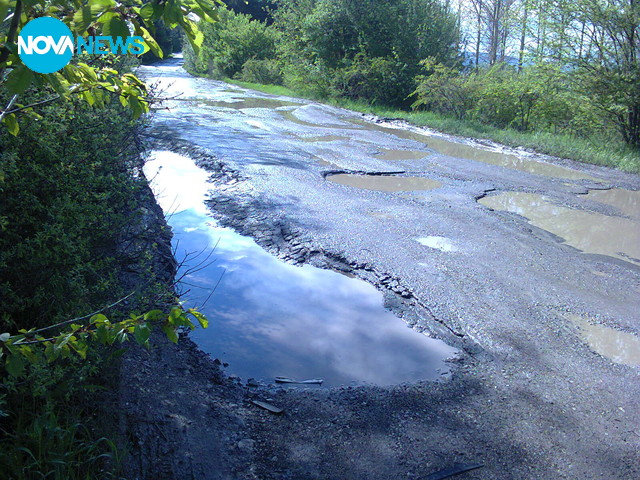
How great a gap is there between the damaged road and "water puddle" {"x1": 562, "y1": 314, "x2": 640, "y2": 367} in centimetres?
8

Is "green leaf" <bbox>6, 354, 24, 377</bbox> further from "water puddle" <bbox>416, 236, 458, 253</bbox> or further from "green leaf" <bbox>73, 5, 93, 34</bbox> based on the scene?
"water puddle" <bbox>416, 236, 458, 253</bbox>

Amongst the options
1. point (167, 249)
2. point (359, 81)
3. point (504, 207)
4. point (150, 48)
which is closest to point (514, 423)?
point (150, 48)

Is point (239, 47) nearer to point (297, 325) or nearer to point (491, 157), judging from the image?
point (491, 157)

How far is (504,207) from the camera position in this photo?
27.8 ft

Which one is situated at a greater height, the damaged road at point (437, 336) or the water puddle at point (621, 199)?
the water puddle at point (621, 199)

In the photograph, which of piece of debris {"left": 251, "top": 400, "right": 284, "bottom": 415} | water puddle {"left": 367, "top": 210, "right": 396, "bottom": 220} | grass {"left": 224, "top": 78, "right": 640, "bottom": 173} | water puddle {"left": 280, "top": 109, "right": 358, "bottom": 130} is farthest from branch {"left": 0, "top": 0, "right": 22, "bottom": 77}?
water puddle {"left": 280, "top": 109, "right": 358, "bottom": 130}

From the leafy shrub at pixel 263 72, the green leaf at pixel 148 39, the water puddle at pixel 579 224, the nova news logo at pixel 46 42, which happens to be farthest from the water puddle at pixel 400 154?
the leafy shrub at pixel 263 72

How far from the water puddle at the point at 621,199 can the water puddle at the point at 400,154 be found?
3.71 m

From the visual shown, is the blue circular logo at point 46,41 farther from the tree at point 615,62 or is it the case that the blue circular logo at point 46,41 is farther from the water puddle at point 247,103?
the water puddle at point 247,103

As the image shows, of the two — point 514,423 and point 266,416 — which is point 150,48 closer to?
point 266,416

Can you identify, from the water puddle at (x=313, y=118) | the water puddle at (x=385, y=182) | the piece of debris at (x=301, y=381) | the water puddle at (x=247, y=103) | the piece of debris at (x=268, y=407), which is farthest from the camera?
the water puddle at (x=247, y=103)

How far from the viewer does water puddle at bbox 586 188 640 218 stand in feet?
28.7

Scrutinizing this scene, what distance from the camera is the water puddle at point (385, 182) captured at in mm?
9219

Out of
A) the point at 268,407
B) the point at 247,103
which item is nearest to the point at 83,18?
the point at 268,407
